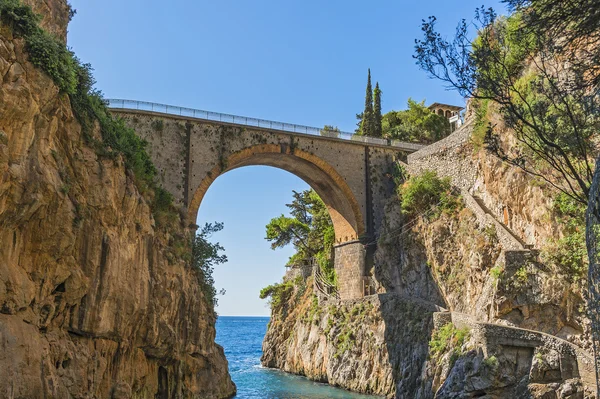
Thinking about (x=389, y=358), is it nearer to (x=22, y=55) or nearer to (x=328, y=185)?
(x=328, y=185)

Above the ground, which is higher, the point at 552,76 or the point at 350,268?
the point at 552,76

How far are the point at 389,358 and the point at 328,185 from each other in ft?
31.8

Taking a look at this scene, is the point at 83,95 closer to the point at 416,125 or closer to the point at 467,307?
the point at 467,307

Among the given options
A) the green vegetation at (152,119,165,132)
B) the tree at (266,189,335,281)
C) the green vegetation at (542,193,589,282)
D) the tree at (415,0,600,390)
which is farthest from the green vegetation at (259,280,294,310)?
the tree at (415,0,600,390)

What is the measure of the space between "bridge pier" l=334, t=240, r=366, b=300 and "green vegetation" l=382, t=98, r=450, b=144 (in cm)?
1606

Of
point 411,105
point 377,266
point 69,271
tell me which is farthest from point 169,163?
point 411,105

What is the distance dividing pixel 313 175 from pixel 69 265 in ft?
60.5

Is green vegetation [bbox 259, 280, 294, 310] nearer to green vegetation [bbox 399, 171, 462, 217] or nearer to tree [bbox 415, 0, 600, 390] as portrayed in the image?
green vegetation [bbox 399, 171, 462, 217]

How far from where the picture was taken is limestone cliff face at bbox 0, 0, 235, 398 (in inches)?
428

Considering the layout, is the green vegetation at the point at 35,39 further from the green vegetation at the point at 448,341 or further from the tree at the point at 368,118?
the tree at the point at 368,118

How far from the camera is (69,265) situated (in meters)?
12.8

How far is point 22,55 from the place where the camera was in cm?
1188

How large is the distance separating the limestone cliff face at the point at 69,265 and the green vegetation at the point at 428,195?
11995 mm

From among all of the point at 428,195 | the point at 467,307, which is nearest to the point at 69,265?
the point at 467,307
